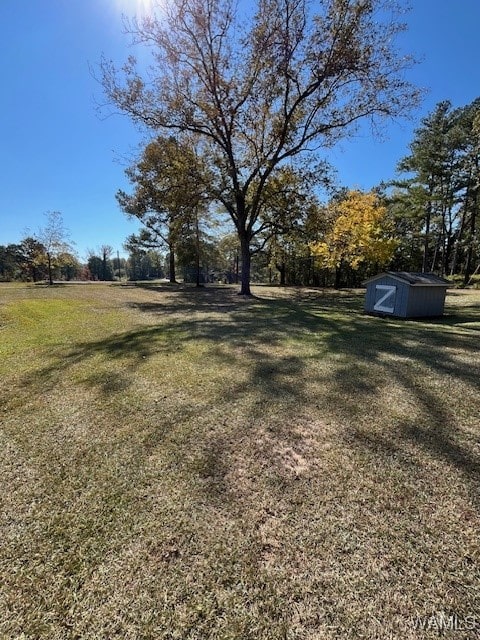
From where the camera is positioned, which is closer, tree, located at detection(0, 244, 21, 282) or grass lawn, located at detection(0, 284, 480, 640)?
grass lawn, located at detection(0, 284, 480, 640)

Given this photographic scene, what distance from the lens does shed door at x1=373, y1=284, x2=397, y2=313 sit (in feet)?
31.7

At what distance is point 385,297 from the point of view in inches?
391

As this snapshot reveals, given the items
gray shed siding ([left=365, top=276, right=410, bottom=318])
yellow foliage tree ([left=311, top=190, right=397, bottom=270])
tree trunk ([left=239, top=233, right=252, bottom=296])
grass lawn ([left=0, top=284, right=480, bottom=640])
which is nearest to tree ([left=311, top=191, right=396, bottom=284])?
yellow foliage tree ([left=311, top=190, right=397, bottom=270])

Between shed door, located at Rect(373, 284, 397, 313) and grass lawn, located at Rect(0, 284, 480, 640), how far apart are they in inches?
211

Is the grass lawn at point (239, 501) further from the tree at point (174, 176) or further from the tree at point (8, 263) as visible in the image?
the tree at point (8, 263)

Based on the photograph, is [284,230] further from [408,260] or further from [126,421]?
[408,260]

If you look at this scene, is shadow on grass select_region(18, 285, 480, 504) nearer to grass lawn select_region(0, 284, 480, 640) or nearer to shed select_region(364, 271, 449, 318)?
grass lawn select_region(0, 284, 480, 640)

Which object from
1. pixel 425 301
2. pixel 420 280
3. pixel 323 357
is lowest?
pixel 323 357

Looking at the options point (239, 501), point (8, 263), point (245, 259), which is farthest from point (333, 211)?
point (8, 263)

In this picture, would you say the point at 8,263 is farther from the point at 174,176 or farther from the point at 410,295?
the point at 410,295

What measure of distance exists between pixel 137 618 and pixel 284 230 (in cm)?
1568

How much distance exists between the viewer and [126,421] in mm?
3156

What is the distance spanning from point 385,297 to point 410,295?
31.7 inches

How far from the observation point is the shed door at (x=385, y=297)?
9672mm
